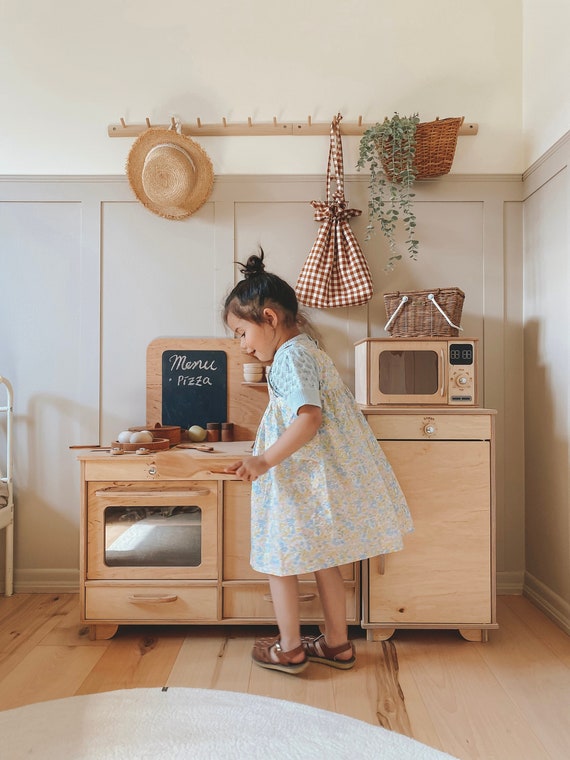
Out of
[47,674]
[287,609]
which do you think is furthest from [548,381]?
[47,674]

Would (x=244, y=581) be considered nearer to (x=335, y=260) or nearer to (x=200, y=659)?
(x=200, y=659)

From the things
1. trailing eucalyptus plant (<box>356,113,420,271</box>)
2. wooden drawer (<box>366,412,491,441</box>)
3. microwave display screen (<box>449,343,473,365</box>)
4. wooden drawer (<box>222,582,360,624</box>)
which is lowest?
wooden drawer (<box>222,582,360,624</box>)

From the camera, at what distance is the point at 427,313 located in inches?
90.7

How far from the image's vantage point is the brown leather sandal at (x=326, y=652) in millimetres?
1912

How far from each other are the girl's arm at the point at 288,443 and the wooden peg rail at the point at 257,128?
1.55 m

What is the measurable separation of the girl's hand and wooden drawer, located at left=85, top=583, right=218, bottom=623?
0.71 metres

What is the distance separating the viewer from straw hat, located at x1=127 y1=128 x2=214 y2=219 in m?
2.52

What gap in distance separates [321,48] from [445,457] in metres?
2.01

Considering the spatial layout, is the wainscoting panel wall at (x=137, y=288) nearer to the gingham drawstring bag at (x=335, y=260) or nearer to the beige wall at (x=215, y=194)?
the beige wall at (x=215, y=194)

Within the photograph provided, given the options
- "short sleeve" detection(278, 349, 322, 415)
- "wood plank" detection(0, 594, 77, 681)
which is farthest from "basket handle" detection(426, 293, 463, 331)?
"wood plank" detection(0, 594, 77, 681)

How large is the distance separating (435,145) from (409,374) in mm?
1061

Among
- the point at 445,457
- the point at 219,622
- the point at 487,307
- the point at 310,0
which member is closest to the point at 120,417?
the point at 219,622

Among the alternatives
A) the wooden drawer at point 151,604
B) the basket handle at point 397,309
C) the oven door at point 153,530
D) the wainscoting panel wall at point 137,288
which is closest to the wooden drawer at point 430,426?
the basket handle at point 397,309

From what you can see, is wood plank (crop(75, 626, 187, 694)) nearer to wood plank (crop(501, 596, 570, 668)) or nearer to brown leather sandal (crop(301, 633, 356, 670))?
brown leather sandal (crop(301, 633, 356, 670))
